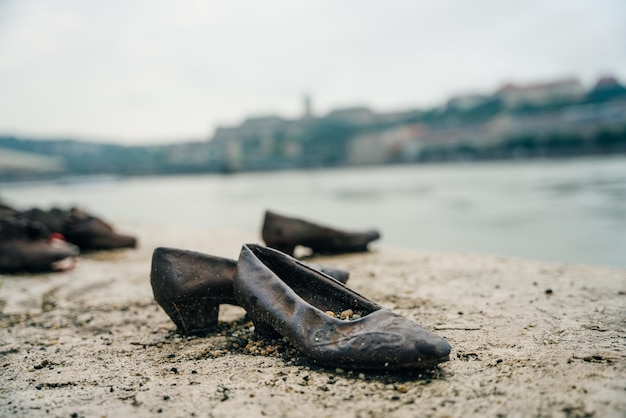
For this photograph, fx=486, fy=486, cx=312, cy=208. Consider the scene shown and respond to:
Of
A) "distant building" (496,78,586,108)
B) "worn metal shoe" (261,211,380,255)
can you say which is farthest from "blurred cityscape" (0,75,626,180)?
"worn metal shoe" (261,211,380,255)

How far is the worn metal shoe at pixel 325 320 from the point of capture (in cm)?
Result: 192

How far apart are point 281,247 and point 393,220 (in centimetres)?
643

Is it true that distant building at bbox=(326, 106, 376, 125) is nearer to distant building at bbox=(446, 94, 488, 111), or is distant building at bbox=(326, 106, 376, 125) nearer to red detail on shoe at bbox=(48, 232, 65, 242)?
distant building at bbox=(446, 94, 488, 111)

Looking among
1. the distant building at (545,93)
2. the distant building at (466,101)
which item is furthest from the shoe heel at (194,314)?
the distant building at (466,101)

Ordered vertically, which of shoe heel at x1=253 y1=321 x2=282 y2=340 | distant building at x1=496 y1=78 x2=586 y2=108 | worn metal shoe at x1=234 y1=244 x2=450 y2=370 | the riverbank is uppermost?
distant building at x1=496 y1=78 x2=586 y2=108

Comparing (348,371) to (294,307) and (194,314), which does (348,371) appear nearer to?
(294,307)

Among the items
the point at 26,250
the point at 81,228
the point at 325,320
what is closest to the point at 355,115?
the point at 81,228

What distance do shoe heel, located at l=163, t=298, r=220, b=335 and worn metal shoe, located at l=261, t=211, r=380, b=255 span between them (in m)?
2.01

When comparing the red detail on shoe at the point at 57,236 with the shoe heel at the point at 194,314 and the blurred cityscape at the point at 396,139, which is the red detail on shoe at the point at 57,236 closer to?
the shoe heel at the point at 194,314

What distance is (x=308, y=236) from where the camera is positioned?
4.96 m

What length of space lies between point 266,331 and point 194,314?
505 millimetres

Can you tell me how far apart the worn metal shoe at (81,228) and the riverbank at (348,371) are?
2336 millimetres

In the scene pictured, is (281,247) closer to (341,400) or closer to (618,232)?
(341,400)

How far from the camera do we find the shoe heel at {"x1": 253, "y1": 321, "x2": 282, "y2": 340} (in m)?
2.41
